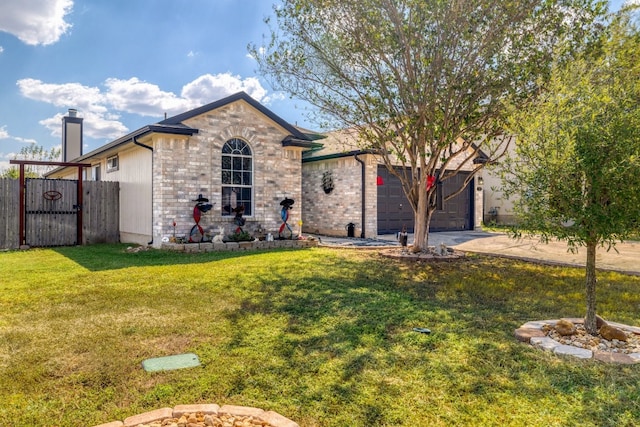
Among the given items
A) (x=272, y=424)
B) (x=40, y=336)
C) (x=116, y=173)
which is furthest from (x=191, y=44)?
(x=272, y=424)

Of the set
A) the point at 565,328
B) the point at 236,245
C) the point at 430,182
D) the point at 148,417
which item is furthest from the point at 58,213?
the point at 565,328

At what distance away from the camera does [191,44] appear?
34.7ft

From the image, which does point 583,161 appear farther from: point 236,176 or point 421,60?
point 236,176

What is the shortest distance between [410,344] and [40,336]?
136 inches

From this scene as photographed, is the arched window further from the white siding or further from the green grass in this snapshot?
the green grass

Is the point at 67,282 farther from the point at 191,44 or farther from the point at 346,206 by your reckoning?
the point at 346,206

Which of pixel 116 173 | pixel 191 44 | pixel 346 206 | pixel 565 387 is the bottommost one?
pixel 565 387

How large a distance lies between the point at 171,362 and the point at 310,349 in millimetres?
1141

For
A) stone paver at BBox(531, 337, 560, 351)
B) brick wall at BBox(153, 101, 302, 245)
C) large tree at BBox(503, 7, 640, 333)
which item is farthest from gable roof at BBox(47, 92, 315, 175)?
stone paver at BBox(531, 337, 560, 351)

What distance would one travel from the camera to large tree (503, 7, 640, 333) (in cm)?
328

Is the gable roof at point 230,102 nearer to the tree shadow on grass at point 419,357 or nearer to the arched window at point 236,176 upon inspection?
the arched window at point 236,176

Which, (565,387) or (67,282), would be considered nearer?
(565,387)

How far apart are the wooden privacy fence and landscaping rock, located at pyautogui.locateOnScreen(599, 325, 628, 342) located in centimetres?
1286

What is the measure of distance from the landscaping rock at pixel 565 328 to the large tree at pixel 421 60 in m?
4.65
